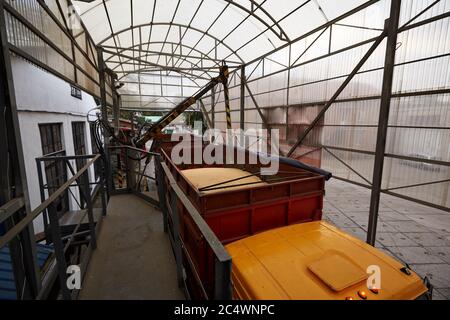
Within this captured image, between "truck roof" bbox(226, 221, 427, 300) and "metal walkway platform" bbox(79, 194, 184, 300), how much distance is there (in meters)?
0.84

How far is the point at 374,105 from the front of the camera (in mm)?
6402

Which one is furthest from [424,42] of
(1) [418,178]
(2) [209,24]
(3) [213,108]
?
(3) [213,108]

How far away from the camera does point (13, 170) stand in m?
2.56

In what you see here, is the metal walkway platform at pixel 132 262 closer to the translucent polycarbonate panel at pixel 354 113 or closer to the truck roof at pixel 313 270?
the truck roof at pixel 313 270

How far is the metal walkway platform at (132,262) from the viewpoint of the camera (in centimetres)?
251

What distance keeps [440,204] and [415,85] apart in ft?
8.96

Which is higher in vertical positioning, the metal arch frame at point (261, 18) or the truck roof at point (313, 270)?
the metal arch frame at point (261, 18)

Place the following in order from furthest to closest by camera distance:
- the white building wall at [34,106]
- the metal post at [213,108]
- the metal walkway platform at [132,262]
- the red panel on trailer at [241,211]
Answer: the metal post at [213,108] → the white building wall at [34,106] → the red panel on trailer at [241,211] → the metal walkway platform at [132,262]

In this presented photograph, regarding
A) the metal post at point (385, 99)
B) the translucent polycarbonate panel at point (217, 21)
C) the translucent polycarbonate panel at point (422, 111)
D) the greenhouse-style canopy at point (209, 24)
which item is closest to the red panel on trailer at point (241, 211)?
the metal post at point (385, 99)

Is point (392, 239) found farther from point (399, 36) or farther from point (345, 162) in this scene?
point (399, 36)

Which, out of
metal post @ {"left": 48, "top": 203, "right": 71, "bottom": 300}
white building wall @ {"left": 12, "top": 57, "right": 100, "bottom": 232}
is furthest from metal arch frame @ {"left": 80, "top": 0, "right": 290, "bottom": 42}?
metal post @ {"left": 48, "top": 203, "right": 71, "bottom": 300}

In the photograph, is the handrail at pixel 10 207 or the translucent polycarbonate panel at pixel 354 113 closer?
the handrail at pixel 10 207

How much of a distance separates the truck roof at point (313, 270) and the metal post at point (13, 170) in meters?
2.31

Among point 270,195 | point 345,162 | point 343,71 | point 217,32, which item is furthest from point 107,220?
point 217,32
